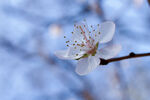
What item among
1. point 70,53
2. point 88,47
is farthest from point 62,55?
point 88,47

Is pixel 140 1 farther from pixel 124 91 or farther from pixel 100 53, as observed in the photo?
pixel 100 53

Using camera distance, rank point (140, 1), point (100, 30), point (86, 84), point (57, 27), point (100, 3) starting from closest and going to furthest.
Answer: point (100, 30), point (100, 3), point (86, 84), point (140, 1), point (57, 27)

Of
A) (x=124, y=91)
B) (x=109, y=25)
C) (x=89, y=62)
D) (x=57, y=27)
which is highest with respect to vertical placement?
(x=57, y=27)

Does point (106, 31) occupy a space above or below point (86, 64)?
above

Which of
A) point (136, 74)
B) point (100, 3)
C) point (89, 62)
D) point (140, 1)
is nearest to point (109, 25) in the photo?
point (89, 62)

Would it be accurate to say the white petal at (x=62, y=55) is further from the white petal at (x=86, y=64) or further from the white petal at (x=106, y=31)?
the white petal at (x=106, y=31)

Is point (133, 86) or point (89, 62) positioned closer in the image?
point (89, 62)

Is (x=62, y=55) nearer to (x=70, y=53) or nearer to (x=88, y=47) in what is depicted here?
A: (x=70, y=53)

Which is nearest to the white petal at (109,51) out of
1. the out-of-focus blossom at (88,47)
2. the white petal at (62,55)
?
the out-of-focus blossom at (88,47)
